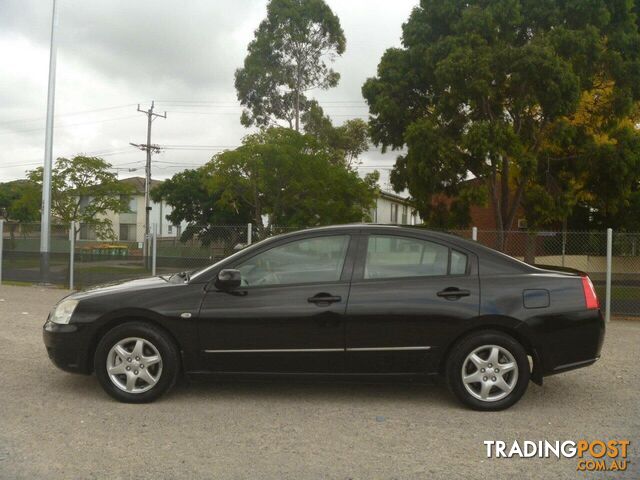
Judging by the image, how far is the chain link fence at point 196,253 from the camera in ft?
37.4

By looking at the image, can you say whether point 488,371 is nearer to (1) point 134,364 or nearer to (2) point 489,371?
(2) point 489,371

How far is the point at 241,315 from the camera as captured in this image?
498cm

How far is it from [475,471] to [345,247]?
2.09 meters

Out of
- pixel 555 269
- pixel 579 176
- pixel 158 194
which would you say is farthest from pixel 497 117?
pixel 158 194

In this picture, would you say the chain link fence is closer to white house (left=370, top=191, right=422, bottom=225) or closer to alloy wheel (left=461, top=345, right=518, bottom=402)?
alloy wheel (left=461, top=345, right=518, bottom=402)

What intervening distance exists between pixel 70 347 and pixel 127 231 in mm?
69676

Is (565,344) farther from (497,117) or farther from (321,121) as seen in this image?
(321,121)

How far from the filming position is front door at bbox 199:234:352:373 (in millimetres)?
4957

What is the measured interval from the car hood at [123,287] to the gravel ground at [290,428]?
2.87 feet

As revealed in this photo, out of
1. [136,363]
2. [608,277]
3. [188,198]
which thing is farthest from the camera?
[188,198]

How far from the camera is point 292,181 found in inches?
1169

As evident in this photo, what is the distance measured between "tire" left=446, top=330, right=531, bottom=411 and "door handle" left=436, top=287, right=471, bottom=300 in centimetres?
33

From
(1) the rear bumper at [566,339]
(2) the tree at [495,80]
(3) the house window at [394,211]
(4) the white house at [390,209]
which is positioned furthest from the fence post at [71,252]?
(3) the house window at [394,211]

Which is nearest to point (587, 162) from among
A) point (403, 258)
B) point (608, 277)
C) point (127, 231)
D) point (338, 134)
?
point (608, 277)
